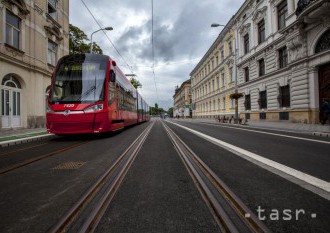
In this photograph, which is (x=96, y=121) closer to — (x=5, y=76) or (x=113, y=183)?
(x=113, y=183)

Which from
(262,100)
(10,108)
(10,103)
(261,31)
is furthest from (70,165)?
(261,31)

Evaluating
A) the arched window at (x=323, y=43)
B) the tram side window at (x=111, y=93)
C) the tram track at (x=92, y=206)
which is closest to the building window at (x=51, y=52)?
the tram side window at (x=111, y=93)

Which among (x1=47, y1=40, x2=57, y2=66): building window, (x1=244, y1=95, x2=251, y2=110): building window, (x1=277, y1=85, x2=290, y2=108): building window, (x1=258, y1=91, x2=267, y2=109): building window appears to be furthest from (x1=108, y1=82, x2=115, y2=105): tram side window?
(x1=244, y1=95, x2=251, y2=110): building window

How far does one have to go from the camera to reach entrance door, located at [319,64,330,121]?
50.2ft

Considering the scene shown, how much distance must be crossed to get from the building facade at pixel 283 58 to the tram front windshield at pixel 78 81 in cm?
1480

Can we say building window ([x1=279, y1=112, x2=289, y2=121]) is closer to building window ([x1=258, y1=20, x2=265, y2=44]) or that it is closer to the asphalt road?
building window ([x1=258, y1=20, x2=265, y2=44])

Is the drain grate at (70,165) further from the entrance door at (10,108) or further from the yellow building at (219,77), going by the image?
the yellow building at (219,77)

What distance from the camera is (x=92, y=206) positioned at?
229cm

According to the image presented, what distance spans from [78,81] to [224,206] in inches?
304

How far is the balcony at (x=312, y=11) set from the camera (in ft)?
45.4

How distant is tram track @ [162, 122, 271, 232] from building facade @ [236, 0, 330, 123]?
16208 millimetres

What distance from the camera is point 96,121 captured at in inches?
318

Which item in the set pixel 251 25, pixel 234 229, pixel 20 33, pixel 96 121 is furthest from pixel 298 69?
pixel 20 33

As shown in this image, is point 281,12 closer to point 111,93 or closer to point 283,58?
point 283,58
